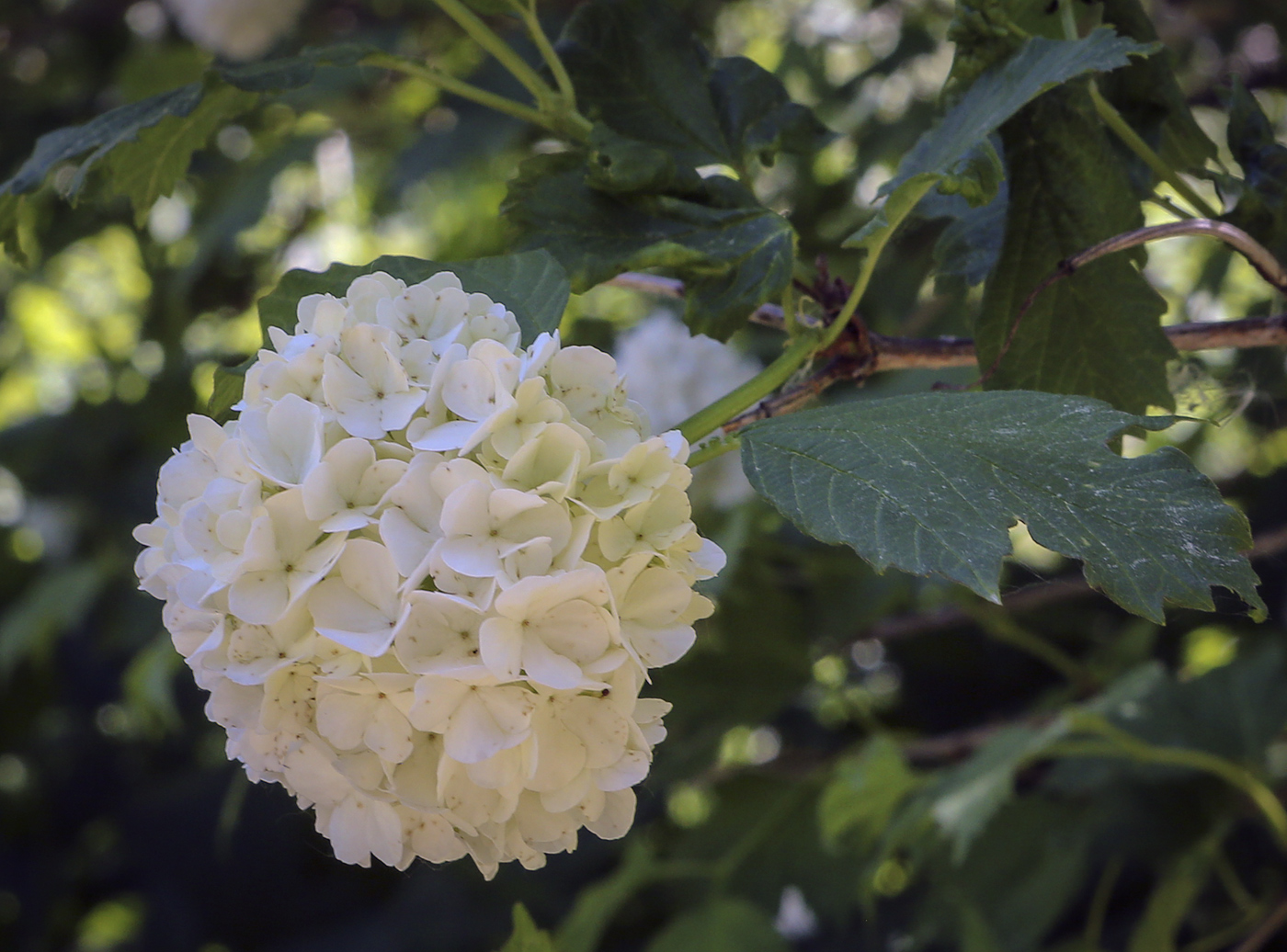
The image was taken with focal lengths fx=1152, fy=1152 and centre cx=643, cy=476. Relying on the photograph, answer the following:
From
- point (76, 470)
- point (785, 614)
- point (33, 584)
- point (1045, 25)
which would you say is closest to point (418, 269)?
point (1045, 25)

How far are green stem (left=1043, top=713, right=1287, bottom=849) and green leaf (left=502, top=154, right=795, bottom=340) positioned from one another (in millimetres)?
613

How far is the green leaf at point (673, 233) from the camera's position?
0.72 metres

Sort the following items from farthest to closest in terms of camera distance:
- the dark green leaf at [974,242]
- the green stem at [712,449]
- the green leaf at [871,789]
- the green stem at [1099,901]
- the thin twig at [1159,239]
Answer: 1. the green stem at [1099,901]
2. the green leaf at [871,789]
3. the dark green leaf at [974,242]
4. the thin twig at [1159,239]
5. the green stem at [712,449]

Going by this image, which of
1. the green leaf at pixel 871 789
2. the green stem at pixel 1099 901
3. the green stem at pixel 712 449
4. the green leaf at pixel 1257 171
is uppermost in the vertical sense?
the green leaf at pixel 1257 171

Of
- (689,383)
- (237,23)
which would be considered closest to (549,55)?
(689,383)

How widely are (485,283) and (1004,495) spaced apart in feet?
1.01

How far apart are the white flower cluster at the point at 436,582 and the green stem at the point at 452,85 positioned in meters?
0.26

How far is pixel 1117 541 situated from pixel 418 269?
0.40 metres

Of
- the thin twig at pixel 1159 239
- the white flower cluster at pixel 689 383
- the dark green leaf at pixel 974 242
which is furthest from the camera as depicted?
the white flower cluster at pixel 689 383

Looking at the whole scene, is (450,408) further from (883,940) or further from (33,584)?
(33,584)

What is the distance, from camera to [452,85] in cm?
80

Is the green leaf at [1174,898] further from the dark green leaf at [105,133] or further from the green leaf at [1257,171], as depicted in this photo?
the dark green leaf at [105,133]

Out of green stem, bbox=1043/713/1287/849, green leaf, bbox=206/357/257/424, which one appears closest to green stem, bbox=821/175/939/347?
green leaf, bbox=206/357/257/424

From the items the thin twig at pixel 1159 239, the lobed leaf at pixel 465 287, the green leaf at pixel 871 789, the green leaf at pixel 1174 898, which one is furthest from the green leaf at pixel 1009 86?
the green leaf at pixel 1174 898
